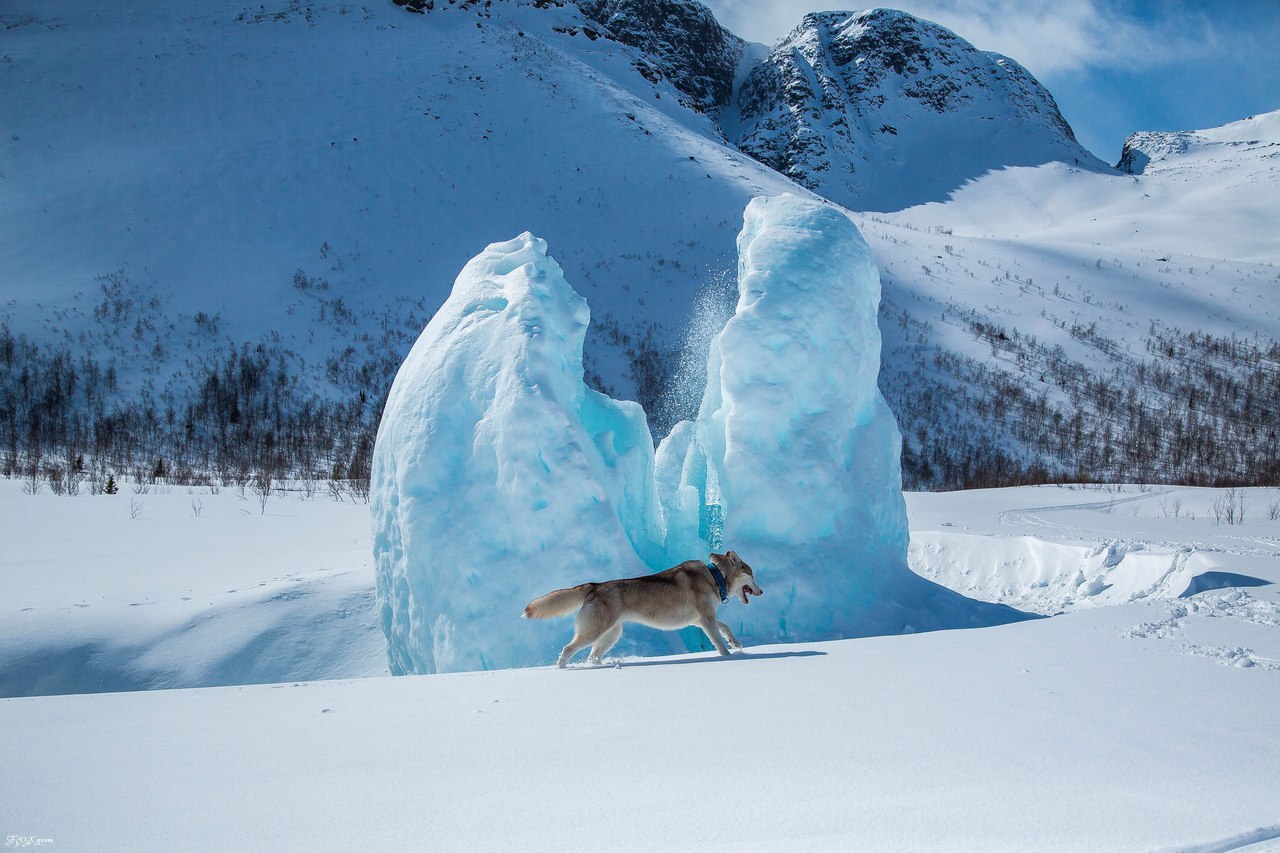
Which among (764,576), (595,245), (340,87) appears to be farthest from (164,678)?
(340,87)

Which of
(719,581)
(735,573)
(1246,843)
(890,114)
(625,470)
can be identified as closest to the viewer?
(1246,843)

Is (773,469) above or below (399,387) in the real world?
below

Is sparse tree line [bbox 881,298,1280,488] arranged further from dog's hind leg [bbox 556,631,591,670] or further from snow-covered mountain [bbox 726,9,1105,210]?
snow-covered mountain [bbox 726,9,1105,210]

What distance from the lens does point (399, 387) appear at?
21.0 ft

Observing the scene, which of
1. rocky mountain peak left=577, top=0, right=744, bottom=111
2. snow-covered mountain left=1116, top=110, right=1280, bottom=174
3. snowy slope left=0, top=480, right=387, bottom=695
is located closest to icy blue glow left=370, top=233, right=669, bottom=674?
snowy slope left=0, top=480, right=387, bottom=695

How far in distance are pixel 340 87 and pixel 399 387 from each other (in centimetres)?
3815

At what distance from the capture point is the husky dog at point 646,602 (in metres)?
3.86

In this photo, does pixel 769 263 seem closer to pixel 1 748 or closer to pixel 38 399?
pixel 1 748

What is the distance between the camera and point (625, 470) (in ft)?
21.7

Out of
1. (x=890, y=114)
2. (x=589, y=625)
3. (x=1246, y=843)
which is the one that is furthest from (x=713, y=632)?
(x=890, y=114)

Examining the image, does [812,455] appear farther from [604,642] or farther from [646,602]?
[604,642]

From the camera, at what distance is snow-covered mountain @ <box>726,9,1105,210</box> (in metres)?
65.5

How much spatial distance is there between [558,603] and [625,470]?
9.28 ft

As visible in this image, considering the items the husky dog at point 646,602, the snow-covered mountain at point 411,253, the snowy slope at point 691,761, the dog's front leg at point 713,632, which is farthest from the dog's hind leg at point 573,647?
the snow-covered mountain at point 411,253
